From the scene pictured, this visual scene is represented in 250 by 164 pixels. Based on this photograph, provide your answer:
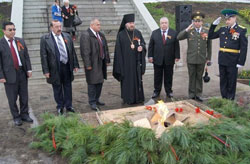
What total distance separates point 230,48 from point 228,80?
704 mm

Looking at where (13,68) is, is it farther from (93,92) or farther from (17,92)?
(93,92)

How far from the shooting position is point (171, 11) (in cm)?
1375

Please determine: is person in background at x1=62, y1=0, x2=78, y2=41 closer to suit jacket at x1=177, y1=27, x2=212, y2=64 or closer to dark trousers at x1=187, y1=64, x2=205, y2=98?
suit jacket at x1=177, y1=27, x2=212, y2=64

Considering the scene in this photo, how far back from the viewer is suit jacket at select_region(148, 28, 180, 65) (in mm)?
6035

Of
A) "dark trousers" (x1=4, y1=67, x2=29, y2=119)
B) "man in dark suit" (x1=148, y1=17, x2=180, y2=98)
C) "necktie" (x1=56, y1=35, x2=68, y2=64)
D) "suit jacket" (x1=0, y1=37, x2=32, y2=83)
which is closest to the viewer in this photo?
"suit jacket" (x1=0, y1=37, x2=32, y2=83)

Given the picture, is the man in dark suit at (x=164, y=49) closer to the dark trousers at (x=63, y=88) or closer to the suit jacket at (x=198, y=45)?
the suit jacket at (x=198, y=45)

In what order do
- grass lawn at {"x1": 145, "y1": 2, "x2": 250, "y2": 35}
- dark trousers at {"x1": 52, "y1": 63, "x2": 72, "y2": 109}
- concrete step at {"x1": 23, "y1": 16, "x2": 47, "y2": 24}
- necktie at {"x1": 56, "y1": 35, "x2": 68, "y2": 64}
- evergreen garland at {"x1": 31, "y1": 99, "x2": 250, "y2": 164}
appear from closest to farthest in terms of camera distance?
evergreen garland at {"x1": 31, "y1": 99, "x2": 250, "y2": 164} < necktie at {"x1": 56, "y1": 35, "x2": 68, "y2": 64} < dark trousers at {"x1": 52, "y1": 63, "x2": 72, "y2": 109} < concrete step at {"x1": 23, "y1": 16, "x2": 47, "y2": 24} < grass lawn at {"x1": 145, "y1": 2, "x2": 250, "y2": 35}

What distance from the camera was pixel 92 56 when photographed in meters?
5.53

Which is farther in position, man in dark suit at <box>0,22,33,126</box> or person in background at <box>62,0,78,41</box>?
person in background at <box>62,0,78,41</box>

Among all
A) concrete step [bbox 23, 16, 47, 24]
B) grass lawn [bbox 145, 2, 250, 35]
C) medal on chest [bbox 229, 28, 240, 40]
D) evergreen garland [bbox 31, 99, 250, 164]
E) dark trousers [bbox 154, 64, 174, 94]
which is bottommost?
evergreen garland [bbox 31, 99, 250, 164]

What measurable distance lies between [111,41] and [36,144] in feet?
21.6

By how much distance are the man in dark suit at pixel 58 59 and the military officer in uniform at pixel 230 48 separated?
113 inches

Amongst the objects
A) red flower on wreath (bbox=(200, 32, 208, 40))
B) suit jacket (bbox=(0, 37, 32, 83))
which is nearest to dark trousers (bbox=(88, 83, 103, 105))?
suit jacket (bbox=(0, 37, 32, 83))

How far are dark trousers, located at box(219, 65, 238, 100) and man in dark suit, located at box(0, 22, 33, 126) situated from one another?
3.87 metres
